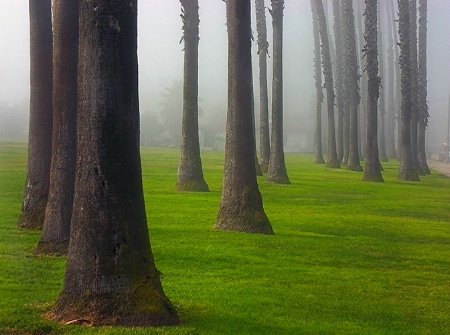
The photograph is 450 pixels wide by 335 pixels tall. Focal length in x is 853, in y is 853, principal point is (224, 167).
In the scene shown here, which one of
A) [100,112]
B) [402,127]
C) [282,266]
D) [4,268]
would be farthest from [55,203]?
[402,127]

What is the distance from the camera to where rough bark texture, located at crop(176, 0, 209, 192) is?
30531 mm

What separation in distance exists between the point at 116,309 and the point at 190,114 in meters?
21.7

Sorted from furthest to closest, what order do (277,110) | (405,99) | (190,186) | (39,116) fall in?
1. (405,99)
2. (277,110)
3. (190,186)
4. (39,116)

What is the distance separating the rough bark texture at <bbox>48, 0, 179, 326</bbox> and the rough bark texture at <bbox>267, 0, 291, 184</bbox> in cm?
2741

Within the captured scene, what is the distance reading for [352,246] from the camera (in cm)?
1828

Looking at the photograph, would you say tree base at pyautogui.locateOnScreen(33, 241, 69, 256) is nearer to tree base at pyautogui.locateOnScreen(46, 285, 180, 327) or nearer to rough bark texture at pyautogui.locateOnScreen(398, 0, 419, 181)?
tree base at pyautogui.locateOnScreen(46, 285, 180, 327)

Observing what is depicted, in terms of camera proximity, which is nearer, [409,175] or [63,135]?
[63,135]

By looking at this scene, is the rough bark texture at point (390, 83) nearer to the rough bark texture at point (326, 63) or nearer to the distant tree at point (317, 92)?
the distant tree at point (317, 92)

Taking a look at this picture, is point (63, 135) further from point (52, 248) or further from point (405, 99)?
point (405, 99)

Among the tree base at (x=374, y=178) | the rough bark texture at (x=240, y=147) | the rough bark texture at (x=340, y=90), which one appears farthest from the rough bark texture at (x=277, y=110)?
the rough bark texture at (x=340, y=90)

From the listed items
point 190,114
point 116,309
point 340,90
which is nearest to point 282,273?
point 116,309

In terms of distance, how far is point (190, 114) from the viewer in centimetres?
3095

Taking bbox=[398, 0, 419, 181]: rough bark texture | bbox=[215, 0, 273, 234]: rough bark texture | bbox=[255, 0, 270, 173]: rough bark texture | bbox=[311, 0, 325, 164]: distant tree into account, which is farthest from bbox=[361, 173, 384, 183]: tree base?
bbox=[311, 0, 325, 164]: distant tree

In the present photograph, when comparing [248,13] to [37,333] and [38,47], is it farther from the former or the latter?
[37,333]
